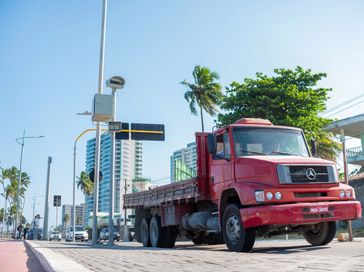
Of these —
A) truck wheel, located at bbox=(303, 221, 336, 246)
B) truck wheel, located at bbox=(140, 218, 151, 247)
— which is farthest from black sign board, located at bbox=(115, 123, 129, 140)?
truck wheel, located at bbox=(303, 221, 336, 246)

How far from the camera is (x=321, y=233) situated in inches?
411

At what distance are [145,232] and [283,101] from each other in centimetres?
1282

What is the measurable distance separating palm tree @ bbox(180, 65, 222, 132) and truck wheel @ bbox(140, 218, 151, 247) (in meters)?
24.8

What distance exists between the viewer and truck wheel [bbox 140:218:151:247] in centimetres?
1487

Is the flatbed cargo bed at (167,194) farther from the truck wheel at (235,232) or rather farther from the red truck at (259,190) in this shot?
the truck wheel at (235,232)

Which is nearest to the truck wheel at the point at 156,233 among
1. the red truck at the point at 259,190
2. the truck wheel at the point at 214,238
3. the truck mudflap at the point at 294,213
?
the red truck at the point at 259,190

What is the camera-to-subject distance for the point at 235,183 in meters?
9.61

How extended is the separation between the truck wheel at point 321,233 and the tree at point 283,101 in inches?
530

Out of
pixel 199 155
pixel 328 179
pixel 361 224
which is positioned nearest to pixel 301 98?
pixel 361 224

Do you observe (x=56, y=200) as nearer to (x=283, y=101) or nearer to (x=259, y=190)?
(x=283, y=101)

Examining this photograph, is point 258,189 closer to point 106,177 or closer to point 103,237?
point 103,237

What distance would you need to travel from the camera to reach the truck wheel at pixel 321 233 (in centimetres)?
1019

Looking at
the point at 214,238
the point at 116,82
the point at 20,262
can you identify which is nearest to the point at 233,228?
the point at 20,262

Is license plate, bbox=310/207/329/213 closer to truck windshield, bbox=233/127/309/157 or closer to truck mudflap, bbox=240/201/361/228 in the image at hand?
truck mudflap, bbox=240/201/361/228
